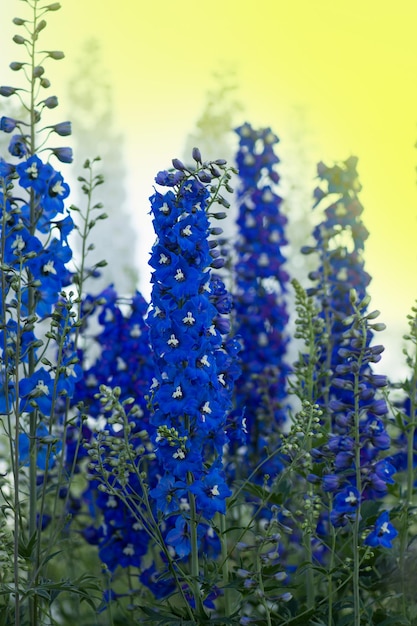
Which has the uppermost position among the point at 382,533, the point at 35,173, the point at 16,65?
the point at 16,65

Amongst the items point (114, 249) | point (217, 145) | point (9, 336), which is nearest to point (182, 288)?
point (9, 336)

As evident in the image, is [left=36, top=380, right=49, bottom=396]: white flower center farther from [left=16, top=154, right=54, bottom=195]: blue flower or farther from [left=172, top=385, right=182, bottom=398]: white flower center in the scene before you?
[left=16, top=154, right=54, bottom=195]: blue flower

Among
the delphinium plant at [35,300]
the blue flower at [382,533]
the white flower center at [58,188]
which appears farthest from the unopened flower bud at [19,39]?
the blue flower at [382,533]

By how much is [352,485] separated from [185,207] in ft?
3.67

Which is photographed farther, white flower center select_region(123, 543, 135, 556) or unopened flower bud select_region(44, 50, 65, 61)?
white flower center select_region(123, 543, 135, 556)

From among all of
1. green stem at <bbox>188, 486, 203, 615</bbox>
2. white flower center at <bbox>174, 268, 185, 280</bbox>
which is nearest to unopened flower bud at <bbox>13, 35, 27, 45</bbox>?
white flower center at <bbox>174, 268, 185, 280</bbox>

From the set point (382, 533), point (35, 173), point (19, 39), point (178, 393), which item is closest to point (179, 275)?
point (178, 393)

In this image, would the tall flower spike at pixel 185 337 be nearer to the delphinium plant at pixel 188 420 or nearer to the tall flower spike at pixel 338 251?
the delphinium plant at pixel 188 420

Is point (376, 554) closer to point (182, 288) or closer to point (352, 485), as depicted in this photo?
point (352, 485)

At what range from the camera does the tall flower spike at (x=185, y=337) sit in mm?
3254

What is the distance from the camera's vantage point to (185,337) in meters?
3.25

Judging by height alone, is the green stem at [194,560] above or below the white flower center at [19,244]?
below

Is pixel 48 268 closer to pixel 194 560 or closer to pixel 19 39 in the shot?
pixel 19 39

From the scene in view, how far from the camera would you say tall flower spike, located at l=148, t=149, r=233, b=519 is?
325cm
